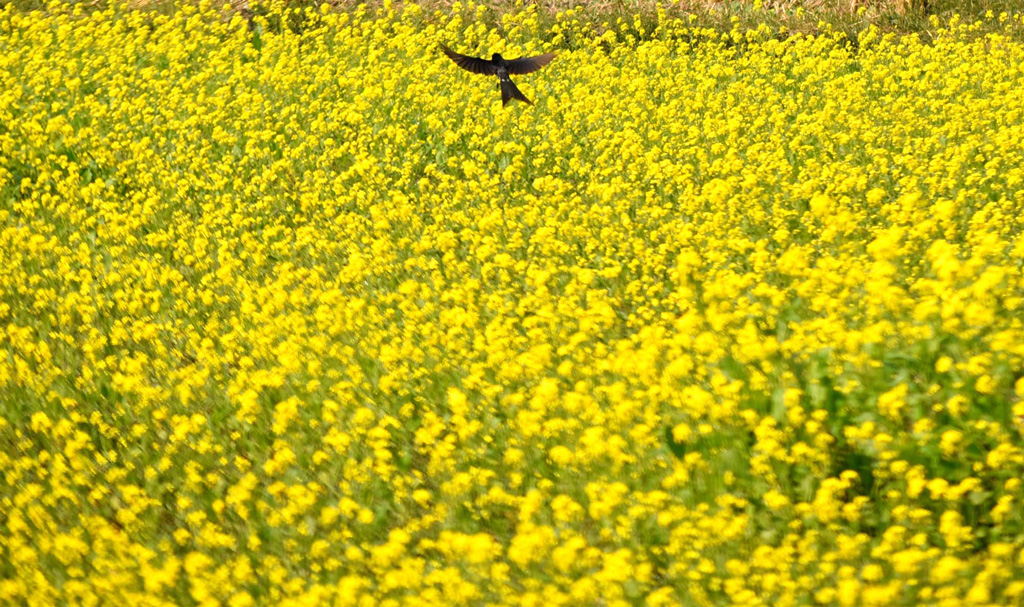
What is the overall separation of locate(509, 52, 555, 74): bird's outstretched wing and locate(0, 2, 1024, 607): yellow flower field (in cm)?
71

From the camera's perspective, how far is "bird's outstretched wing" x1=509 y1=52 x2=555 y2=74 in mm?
5873

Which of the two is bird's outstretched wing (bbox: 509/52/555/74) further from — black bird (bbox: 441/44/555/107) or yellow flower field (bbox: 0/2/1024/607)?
yellow flower field (bbox: 0/2/1024/607)

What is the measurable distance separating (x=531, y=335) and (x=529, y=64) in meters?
2.30

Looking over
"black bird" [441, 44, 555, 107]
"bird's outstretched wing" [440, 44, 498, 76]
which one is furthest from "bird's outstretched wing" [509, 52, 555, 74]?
"bird's outstretched wing" [440, 44, 498, 76]

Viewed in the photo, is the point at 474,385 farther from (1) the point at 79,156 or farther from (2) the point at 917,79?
(1) the point at 79,156

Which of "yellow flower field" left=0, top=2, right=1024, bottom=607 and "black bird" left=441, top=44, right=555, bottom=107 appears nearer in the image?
"yellow flower field" left=0, top=2, right=1024, bottom=607

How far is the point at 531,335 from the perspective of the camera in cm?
421

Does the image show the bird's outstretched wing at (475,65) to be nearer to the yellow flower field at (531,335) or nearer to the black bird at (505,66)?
the black bird at (505,66)

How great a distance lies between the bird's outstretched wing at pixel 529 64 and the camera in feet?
19.3

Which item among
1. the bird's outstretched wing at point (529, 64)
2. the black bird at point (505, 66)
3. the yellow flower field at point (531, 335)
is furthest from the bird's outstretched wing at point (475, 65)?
the yellow flower field at point (531, 335)

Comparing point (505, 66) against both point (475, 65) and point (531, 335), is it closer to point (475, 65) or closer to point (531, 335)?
point (475, 65)

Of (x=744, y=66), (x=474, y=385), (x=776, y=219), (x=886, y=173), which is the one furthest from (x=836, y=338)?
(x=744, y=66)

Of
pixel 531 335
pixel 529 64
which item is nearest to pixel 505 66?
pixel 529 64

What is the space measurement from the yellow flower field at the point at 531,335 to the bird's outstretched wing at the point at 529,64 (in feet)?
2.32
